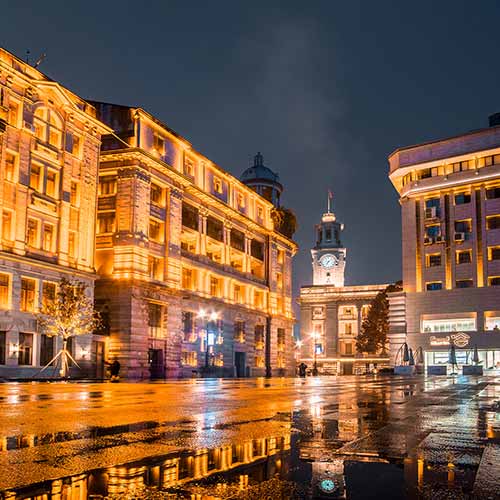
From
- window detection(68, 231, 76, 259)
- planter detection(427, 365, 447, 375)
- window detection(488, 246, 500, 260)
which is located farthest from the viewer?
window detection(488, 246, 500, 260)

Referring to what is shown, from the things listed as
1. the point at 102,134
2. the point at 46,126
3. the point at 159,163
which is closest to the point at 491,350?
the point at 159,163

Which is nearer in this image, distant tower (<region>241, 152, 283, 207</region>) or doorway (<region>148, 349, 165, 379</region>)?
doorway (<region>148, 349, 165, 379</region>)

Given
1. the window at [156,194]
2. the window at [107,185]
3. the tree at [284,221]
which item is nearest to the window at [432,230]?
the tree at [284,221]

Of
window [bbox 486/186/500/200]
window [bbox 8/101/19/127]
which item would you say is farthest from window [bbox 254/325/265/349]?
window [bbox 8/101/19/127]

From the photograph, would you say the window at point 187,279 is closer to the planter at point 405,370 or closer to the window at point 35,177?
the window at point 35,177

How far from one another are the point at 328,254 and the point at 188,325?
9959 cm

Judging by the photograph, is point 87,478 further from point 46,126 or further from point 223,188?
point 223,188

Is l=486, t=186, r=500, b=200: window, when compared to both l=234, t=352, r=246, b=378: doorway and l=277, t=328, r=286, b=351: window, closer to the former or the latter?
l=277, t=328, r=286, b=351: window

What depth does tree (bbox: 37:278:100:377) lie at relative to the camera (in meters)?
38.7

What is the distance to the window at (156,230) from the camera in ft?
174

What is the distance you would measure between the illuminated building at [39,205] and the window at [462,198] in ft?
147

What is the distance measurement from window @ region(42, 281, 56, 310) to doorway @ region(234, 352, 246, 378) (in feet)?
92.5

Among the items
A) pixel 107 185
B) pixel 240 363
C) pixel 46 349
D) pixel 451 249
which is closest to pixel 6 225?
pixel 46 349

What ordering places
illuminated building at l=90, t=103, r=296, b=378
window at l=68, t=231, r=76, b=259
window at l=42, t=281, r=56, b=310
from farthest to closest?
illuminated building at l=90, t=103, r=296, b=378
window at l=68, t=231, r=76, b=259
window at l=42, t=281, r=56, b=310
